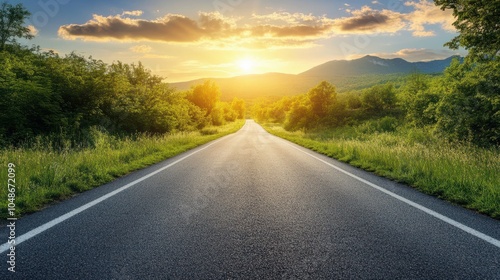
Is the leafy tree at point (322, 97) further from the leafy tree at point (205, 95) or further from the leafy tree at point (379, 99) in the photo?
the leafy tree at point (205, 95)

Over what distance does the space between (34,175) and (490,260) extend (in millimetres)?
8158

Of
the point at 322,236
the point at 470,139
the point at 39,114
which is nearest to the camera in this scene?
the point at 322,236

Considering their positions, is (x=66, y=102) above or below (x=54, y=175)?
above

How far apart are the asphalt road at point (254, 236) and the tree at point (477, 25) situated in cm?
778

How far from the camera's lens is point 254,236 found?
3.57 meters

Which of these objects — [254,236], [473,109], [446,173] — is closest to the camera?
[254,236]

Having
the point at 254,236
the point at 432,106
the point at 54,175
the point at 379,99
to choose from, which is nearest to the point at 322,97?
→ the point at 379,99

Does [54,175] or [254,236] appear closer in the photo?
[254,236]

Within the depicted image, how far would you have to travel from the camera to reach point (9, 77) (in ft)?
44.1

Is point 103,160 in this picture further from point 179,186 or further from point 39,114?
point 39,114

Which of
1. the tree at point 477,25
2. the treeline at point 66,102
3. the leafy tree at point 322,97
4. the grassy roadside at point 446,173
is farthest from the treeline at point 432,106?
the treeline at point 66,102

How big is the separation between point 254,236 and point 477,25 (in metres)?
11.7

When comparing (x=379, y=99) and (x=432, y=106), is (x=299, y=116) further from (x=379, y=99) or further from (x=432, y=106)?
(x=432, y=106)

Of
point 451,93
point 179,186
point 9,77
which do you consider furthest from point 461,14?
point 9,77
